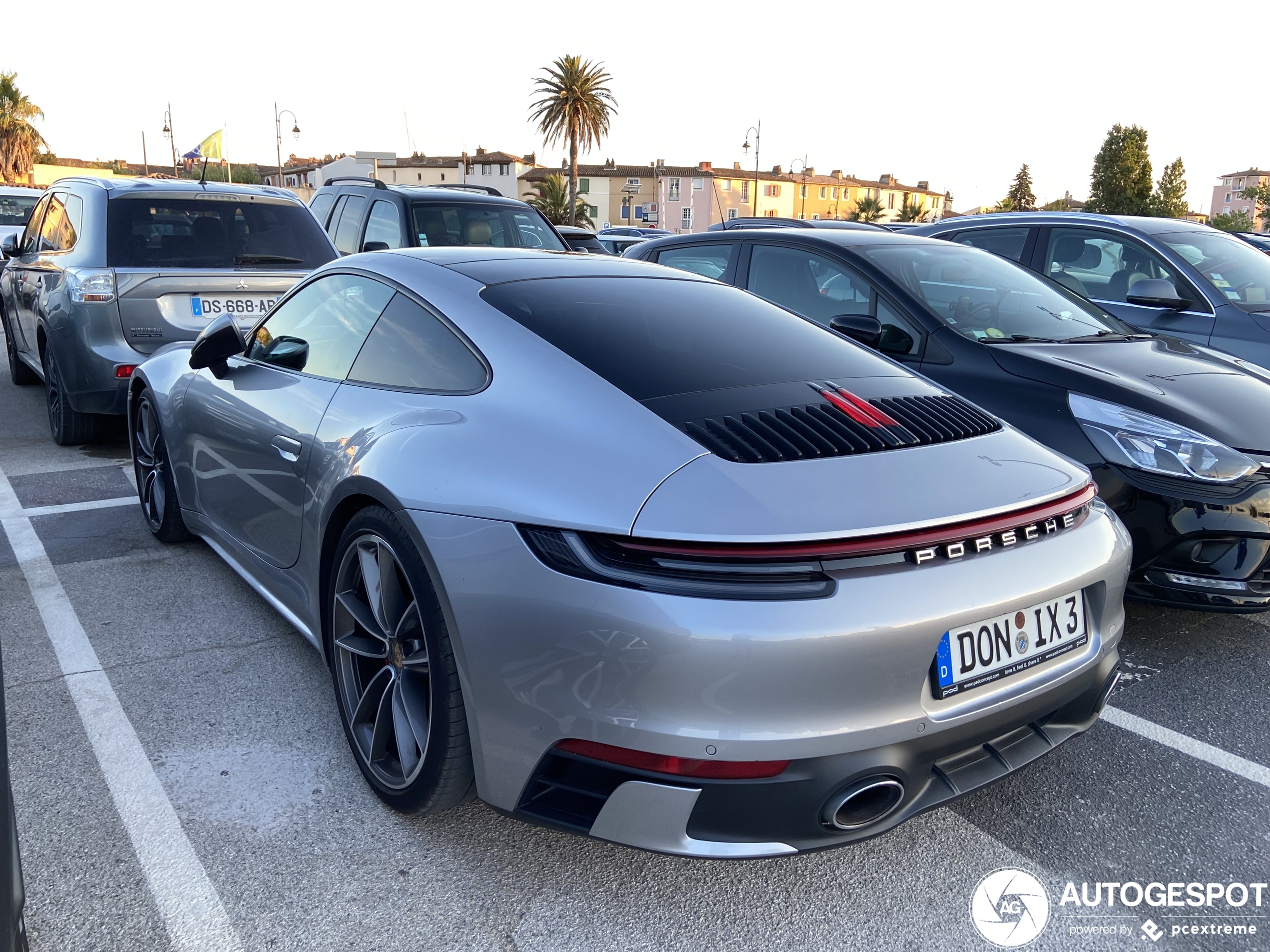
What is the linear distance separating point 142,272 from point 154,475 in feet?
6.08

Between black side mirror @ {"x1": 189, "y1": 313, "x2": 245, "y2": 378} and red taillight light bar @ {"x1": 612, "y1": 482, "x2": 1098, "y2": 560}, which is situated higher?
black side mirror @ {"x1": 189, "y1": 313, "x2": 245, "y2": 378}

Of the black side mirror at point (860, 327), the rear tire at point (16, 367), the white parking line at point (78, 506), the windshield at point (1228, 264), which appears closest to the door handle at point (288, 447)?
the black side mirror at point (860, 327)

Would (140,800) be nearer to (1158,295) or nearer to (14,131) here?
(1158,295)

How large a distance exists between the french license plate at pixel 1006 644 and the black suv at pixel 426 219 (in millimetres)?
6965

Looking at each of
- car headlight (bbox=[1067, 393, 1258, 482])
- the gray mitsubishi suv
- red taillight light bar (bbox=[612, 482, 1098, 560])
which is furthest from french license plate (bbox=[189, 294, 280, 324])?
red taillight light bar (bbox=[612, 482, 1098, 560])

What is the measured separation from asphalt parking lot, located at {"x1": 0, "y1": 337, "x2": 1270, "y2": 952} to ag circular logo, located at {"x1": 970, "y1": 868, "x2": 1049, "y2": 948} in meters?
0.02

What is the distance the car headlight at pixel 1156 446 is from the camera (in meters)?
3.42

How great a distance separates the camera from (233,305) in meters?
5.86

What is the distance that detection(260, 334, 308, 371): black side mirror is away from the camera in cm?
320

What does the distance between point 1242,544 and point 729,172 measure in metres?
91.4

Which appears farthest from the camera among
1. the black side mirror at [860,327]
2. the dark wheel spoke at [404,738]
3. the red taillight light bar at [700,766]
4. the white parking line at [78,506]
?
the white parking line at [78,506]

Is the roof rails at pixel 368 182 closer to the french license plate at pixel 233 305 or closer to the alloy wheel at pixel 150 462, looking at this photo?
the french license plate at pixel 233 305

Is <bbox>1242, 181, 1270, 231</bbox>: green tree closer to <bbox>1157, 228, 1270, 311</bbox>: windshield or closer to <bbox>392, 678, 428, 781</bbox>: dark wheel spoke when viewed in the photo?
<bbox>1157, 228, 1270, 311</bbox>: windshield

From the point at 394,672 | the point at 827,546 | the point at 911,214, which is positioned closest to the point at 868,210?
the point at 911,214
